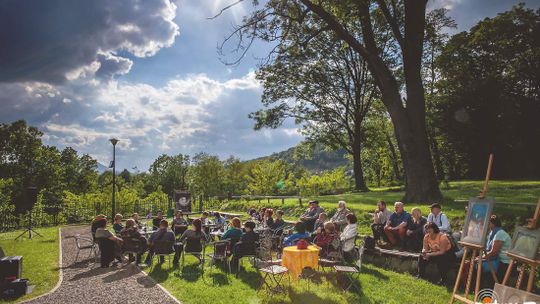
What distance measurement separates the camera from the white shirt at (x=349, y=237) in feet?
32.0

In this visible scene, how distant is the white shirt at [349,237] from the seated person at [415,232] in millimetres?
1474

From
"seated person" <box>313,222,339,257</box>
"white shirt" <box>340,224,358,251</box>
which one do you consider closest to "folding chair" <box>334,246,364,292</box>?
"seated person" <box>313,222,339,257</box>

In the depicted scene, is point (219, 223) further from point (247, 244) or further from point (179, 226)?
point (247, 244)

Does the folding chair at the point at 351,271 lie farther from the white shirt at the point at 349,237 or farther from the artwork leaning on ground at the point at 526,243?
the artwork leaning on ground at the point at 526,243

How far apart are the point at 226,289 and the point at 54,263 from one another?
6.50 m

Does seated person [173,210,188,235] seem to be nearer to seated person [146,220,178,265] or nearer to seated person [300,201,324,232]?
seated person [146,220,178,265]

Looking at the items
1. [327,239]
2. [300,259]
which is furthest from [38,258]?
[327,239]

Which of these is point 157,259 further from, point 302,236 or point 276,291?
point 276,291

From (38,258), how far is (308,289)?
948cm

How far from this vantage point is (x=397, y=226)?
10.4 m

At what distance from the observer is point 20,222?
2348 cm

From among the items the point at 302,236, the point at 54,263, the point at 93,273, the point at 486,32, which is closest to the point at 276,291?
the point at 302,236

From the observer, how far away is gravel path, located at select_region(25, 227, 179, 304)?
748 centimetres

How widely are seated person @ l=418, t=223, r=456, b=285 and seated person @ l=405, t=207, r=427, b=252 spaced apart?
119 cm
